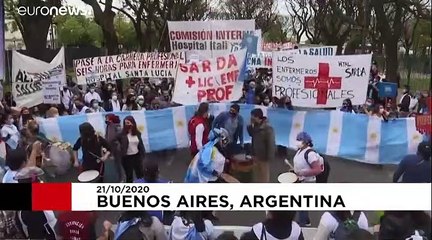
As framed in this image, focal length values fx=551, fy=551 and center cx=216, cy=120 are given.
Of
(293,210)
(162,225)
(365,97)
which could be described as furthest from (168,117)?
(365,97)

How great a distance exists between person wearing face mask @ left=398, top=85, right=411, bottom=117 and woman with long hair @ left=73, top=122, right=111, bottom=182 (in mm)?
1392

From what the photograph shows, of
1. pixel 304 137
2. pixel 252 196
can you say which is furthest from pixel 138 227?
pixel 304 137

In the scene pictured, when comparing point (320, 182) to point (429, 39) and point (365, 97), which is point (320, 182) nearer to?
point (365, 97)

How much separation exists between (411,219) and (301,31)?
1024mm

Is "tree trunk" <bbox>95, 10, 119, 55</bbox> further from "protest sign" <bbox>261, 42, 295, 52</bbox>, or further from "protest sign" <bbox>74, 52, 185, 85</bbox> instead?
"protest sign" <bbox>261, 42, 295, 52</bbox>

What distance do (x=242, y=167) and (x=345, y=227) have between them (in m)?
0.59

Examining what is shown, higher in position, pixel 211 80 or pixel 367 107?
pixel 211 80

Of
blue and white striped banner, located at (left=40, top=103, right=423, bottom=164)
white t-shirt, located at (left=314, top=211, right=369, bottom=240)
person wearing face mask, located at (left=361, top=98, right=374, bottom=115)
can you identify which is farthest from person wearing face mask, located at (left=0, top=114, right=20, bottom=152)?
person wearing face mask, located at (left=361, top=98, right=374, bottom=115)

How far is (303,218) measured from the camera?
2.64 m

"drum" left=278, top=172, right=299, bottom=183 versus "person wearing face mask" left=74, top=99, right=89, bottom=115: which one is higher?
"person wearing face mask" left=74, top=99, right=89, bottom=115

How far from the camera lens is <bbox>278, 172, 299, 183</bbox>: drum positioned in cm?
259

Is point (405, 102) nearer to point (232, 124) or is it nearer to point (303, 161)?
point (303, 161)

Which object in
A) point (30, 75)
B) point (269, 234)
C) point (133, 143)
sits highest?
point (30, 75)

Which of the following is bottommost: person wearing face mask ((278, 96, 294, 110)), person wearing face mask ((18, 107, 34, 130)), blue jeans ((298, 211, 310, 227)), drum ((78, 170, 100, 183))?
blue jeans ((298, 211, 310, 227))
